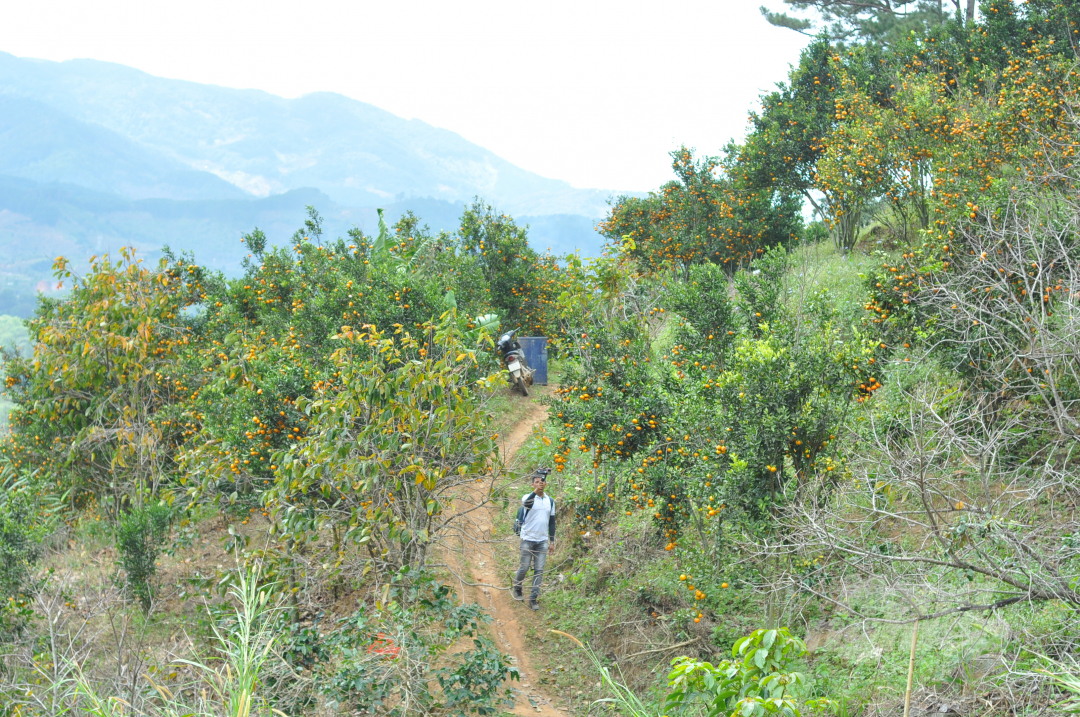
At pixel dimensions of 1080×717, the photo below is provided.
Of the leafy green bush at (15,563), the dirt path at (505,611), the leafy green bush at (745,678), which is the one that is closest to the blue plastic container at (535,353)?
the dirt path at (505,611)

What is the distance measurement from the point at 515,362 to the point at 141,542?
8.98m

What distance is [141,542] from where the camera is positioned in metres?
9.20

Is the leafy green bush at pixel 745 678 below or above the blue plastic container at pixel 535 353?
above

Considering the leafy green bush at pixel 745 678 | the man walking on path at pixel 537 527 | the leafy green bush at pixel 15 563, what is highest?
the leafy green bush at pixel 745 678

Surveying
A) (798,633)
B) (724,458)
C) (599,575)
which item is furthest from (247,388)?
(798,633)

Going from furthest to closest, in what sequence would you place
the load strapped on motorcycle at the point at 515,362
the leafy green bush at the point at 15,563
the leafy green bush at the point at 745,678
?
the load strapped on motorcycle at the point at 515,362 → the leafy green bush at the point at 15,563 → the leafy green bush at the point at 745,678

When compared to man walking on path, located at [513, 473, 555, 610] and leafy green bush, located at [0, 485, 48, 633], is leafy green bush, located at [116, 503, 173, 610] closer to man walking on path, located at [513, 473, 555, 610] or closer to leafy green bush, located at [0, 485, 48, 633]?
leafy green bush, located at [0, 485, 48, 633]

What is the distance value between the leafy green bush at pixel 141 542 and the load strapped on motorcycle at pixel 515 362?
8514mm

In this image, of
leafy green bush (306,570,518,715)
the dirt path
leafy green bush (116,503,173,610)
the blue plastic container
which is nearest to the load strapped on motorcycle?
the blue plastic container

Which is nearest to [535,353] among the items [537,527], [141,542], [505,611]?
[505,611]

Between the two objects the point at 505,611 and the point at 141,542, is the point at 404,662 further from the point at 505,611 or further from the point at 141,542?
the point at 141,542

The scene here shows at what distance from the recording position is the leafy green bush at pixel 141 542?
29.8ft

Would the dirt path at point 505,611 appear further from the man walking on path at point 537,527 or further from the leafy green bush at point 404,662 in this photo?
the leafy green bush at point 404,662

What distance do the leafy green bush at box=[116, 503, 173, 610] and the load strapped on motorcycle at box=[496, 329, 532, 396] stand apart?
851cm
